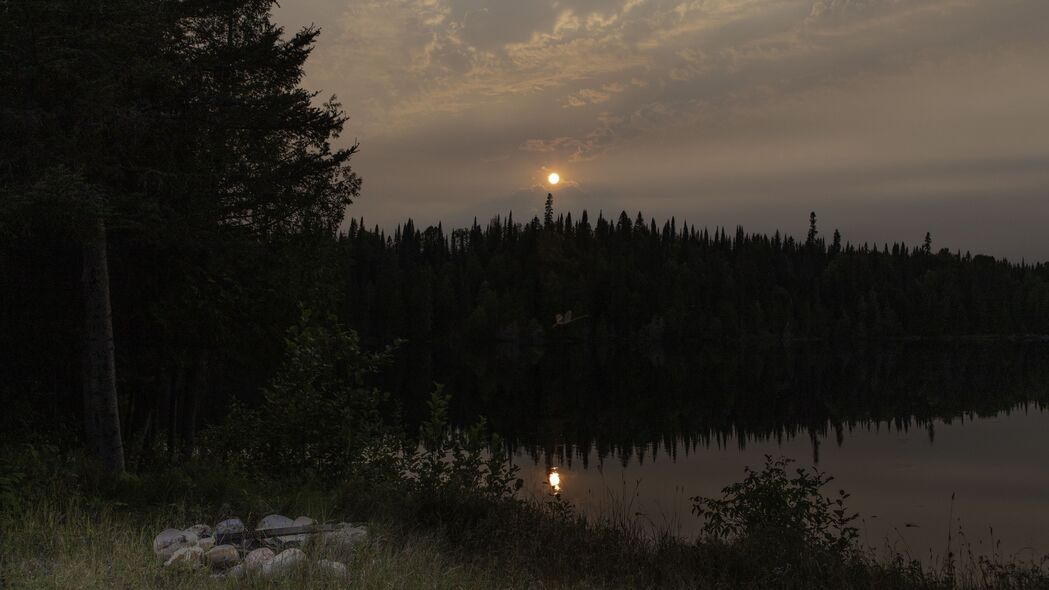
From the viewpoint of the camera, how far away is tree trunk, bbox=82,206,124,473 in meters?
15.3

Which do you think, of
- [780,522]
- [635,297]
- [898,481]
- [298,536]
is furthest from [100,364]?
[635,297]

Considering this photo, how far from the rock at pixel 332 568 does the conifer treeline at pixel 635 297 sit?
382 feet

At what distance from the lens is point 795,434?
46625 mm

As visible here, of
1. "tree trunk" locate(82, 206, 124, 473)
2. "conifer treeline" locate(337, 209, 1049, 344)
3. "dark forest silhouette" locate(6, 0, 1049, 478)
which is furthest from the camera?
"conifer treeline" locate(337, 209, 1049, 344)

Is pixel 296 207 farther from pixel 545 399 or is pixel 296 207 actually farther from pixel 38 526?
pixel 545 399

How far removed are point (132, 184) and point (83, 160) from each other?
347 centimetres

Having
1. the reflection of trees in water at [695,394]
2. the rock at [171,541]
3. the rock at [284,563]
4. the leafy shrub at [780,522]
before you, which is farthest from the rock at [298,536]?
the reflection of trees in water at [695,394]

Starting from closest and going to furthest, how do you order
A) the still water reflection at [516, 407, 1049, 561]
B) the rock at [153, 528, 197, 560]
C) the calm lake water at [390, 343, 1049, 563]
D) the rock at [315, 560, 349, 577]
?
the rock at [315, 560, 349, 577]
the rock at [153, 528, 197, 560]
the still water reflection at [516, 407, 1049, 561]
the calm lake water at [390, 343, 1049, 563]

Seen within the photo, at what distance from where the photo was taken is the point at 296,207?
65.3 feet

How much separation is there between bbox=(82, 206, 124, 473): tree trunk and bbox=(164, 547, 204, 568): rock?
25.1 ft

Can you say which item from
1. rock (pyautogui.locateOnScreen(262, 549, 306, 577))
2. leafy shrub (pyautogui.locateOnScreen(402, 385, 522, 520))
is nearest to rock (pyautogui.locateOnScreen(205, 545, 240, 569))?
rock (pyautogui.locateOnScreen(262, 549, 306, 577))

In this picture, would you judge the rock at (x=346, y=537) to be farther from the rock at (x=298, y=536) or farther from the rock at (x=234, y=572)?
the rock at (x=234, y=572)

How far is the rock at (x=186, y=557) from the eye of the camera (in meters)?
8.18

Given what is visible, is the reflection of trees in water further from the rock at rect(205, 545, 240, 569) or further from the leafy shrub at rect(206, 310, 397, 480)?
the rock at rect(205, 545, 240, 569)
